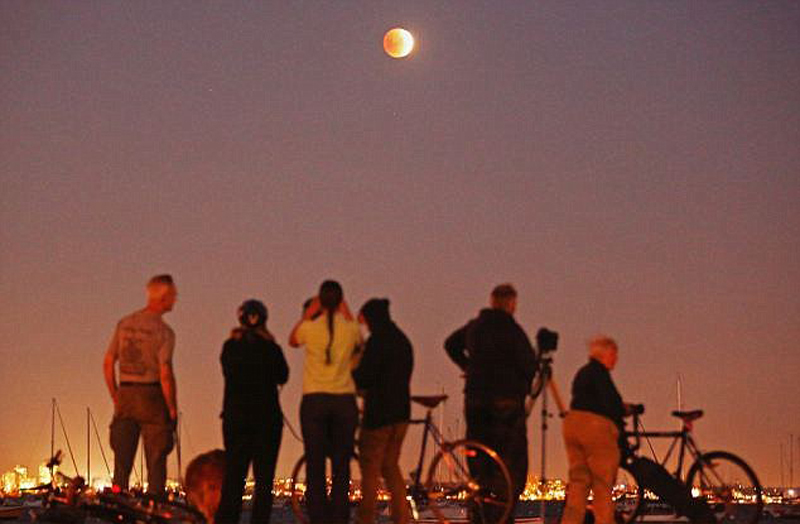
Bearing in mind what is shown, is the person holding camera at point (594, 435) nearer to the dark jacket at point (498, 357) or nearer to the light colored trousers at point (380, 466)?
the dark jacket at point (498, 357)

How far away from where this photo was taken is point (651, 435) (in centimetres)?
1772

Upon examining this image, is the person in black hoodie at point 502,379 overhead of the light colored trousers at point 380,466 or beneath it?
overhead

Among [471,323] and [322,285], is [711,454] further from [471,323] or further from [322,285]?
[322,285]

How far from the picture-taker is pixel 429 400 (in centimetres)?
1612

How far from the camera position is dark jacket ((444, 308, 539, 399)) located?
1575 centimetres

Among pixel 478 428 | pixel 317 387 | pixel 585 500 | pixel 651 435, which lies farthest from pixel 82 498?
pixel 651 435

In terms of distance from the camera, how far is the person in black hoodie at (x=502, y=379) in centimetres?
1577

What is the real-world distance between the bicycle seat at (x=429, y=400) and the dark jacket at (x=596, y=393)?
4.60ft

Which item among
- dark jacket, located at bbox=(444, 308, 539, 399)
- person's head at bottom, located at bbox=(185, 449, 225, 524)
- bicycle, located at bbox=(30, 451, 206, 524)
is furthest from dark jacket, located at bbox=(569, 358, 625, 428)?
bicycle, located at bbox=(30, 451, 206, 524)

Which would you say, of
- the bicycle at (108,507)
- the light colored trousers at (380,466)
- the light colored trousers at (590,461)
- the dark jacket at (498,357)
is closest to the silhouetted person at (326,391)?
the light colored trousers at (380,466)

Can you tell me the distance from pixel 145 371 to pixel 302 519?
2306mm

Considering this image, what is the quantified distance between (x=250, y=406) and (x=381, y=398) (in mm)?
1363

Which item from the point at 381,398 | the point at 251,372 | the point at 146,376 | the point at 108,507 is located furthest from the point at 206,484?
the point at 381,398

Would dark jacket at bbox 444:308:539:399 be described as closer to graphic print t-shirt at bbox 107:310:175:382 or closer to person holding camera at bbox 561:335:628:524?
person holding camera at bbox 561:335:628:524
